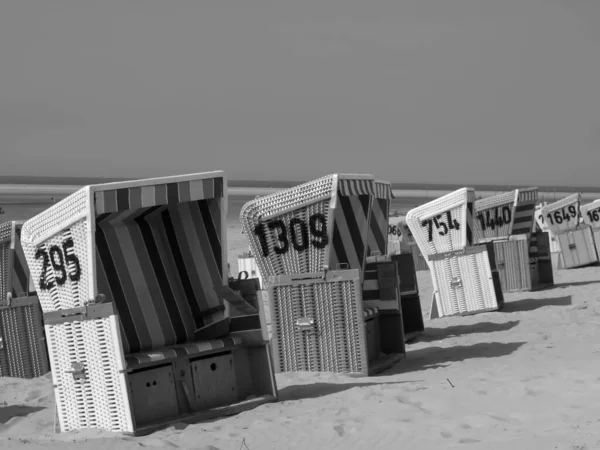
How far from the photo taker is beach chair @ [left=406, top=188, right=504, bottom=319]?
1280 cm

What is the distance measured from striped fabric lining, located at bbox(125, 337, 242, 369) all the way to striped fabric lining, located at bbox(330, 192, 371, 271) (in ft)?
6.24

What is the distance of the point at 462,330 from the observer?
11.7 metres

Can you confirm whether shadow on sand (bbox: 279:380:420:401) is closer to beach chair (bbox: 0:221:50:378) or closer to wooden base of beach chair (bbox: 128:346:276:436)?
wooden base of beach chair (bbox: 128:346:276:436)

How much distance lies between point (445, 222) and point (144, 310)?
630cm

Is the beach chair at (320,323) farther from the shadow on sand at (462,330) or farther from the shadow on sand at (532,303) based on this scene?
the shadow on sand at (532,303)

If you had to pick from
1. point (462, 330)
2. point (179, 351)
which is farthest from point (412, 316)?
point (179, 351)

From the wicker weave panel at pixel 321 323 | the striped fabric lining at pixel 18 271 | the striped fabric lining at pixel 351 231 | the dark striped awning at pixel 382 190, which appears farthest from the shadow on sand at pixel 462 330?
the striped fabric lining at pixel 18 271

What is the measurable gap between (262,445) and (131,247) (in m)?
2.40

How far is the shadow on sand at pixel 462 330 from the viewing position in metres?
11.2

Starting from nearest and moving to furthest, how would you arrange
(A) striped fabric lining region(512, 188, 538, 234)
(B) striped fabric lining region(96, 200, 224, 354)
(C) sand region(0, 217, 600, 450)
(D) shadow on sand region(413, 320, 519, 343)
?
(C) sand region(0, 217, 600, 450)
(B) striped fabric lining region(96, 200, 224, 354)
(D) shadow on sand region(413, 320, 519, 343)
(A) striped fabric lining region(512, 188, 538, 234)

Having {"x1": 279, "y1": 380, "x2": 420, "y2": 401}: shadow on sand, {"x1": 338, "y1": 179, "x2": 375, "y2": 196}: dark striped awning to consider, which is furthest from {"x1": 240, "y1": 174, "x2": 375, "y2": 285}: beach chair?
{"x1": 279, "y1": 380, "x2": 420, "y2": 401}: shadow on sand

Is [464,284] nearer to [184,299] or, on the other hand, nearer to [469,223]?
[469,223]

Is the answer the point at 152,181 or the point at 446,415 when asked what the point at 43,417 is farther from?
the point at 446,415

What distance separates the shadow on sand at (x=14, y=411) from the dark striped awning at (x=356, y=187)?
125 inches
